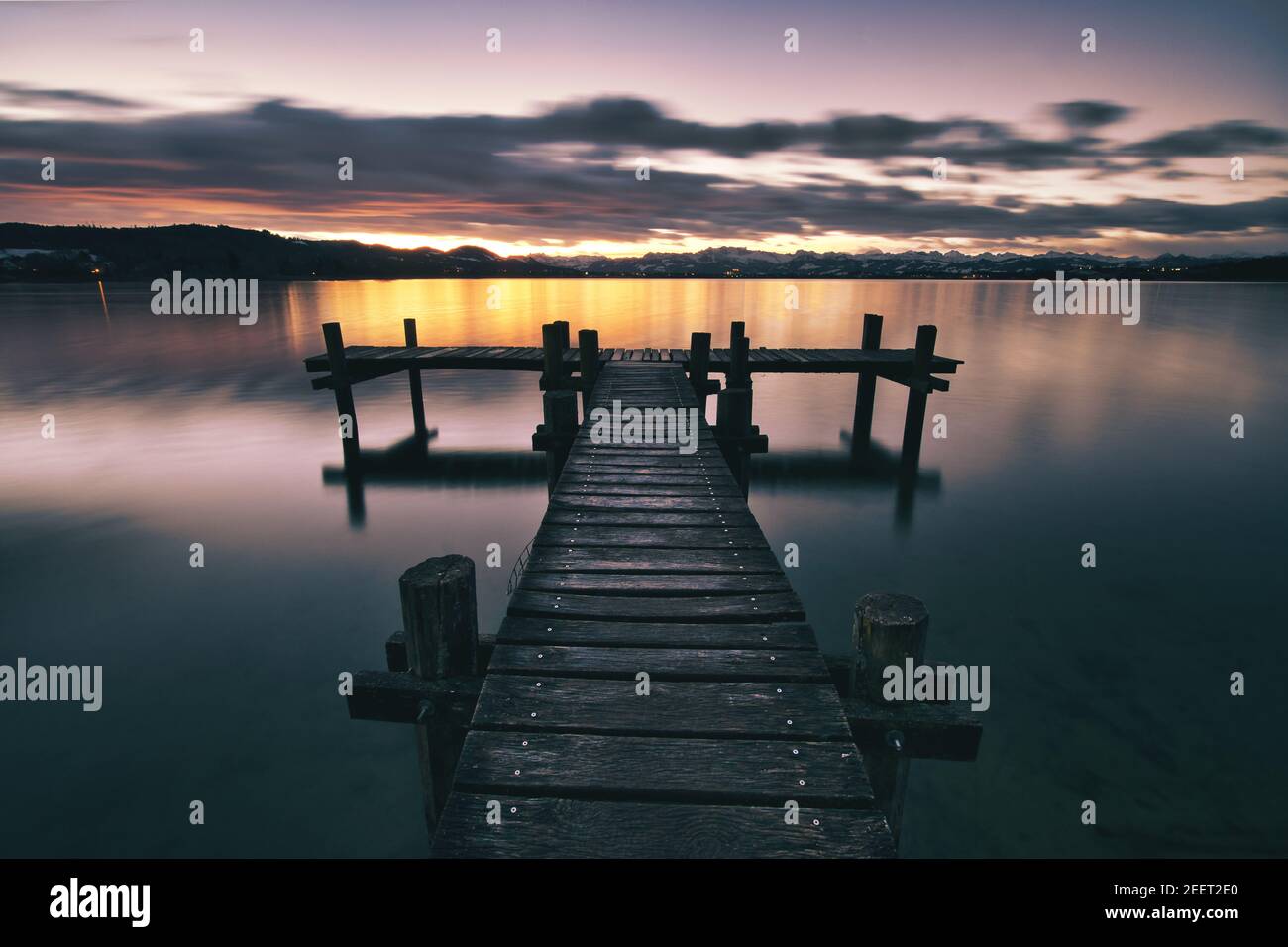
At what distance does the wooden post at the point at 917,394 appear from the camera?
14.7 meters

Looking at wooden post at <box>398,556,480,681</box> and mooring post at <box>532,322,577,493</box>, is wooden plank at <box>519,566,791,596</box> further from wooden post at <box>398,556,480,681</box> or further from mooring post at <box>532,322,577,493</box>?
mooring post at <box>532,322,577,493</box>

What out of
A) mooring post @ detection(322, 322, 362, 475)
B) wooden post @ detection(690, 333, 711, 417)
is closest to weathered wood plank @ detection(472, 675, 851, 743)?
wooden post @ detection(690, 333, 711, 417)

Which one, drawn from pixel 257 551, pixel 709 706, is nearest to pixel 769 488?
pixel 257 551

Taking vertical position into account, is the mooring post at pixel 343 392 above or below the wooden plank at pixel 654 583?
above

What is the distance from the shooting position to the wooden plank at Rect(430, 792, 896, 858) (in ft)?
7.75

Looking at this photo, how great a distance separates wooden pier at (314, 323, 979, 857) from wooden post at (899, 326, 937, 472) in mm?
10880

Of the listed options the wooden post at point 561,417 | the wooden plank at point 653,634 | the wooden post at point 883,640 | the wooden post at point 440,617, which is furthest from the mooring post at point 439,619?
the wooden post at point 561,417

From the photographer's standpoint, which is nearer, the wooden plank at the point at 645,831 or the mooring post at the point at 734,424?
the wooden plank at the point at 645,831

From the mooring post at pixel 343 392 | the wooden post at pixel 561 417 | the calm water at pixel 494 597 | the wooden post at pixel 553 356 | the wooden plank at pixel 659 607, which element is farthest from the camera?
the mooring post at pixel 343 392

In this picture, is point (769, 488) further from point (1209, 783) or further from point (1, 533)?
point (1, 533)

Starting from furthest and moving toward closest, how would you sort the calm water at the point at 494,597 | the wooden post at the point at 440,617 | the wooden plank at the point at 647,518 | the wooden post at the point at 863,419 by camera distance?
the wooden post at the point at 863,419
the calm water at the point at 494,597
the wooden plank at the point at 647,518
the wooden post at the point at 440,617

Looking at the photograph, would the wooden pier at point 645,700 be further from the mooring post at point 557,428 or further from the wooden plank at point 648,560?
the mooring post at point 557,428

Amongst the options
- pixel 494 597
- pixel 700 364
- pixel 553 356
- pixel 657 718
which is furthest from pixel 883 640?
pixel 553 356

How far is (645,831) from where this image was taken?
8.00ft
